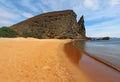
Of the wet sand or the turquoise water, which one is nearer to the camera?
the wet sand

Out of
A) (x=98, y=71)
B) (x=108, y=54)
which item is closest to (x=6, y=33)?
(x=108, y=54)

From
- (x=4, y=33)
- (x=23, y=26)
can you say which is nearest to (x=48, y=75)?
(x=4, y=33)

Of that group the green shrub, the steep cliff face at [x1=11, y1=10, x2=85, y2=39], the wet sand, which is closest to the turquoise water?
the wet sand

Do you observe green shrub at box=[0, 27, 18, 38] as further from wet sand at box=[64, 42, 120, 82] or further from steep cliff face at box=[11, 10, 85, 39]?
wet sand at box=[64, 42, 120, 82]

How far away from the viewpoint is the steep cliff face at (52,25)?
58281mm

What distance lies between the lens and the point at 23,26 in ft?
203

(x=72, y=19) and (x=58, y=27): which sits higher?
(x=72, y=19)

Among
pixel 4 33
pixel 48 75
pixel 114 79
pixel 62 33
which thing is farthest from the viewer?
pixel 62 33

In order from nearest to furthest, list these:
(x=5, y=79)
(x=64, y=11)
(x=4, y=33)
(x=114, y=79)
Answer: (x=5, y=79), (x=114, y=79), (x=4, y=33), (x=64, y=11)

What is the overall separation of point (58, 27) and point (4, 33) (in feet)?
90.4

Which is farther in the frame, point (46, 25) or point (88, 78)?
point (46, 25)

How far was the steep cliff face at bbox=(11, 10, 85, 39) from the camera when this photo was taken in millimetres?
58281

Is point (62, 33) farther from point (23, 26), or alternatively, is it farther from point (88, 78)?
point (88, 78)

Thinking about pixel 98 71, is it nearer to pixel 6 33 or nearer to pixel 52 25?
pixel 6 33
